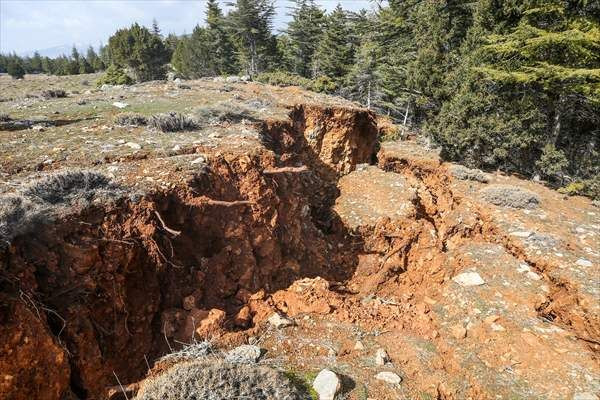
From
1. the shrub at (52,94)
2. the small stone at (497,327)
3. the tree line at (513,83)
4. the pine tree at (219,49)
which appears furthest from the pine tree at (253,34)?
the small stone at (497,327)

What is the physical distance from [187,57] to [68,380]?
136ft

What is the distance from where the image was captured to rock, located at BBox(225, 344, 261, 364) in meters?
5.29

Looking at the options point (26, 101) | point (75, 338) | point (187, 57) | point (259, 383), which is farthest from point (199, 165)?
point (187, 57)

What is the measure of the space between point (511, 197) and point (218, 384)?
462 inches

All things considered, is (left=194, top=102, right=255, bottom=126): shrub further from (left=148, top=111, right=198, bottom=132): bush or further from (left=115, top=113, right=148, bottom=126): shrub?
(left=115, top=113, right=148, bottom=126): shrub

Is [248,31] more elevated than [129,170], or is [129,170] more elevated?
[248,31]

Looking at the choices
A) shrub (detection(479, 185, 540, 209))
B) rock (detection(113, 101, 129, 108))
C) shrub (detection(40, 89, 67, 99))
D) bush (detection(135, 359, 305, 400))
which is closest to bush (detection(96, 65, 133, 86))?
shrub (detection(40, 89, 67, 99))

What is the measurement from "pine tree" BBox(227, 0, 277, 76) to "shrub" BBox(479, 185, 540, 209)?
89.4 feet

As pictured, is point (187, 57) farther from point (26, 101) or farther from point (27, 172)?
point (27, 172)

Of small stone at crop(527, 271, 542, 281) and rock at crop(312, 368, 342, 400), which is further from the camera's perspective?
small stone at crop(527, 271, 542, 281)

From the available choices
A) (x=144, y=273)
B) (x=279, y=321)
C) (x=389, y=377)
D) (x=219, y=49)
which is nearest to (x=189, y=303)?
(x=144, y=273)

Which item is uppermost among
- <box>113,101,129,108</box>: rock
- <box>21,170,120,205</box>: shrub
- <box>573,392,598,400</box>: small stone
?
<box>113,101,129,108</box>: rock

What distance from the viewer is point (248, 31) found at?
114ft

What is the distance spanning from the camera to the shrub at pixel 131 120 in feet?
33.1
